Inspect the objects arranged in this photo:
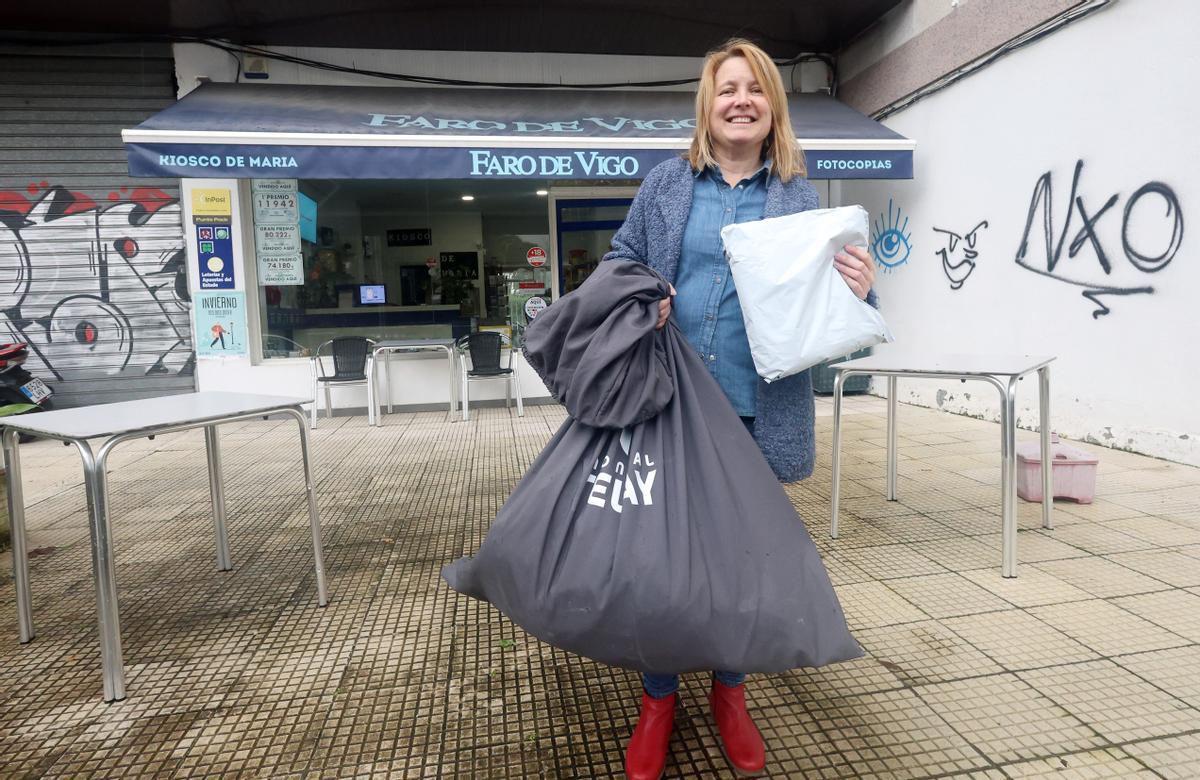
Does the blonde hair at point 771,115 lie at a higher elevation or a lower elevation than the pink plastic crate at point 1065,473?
higher

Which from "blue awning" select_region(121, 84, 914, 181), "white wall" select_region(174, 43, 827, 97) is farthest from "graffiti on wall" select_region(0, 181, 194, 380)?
"blue awning" select_region(121, 84, 914, 181)

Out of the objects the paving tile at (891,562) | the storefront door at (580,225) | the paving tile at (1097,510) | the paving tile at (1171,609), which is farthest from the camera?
the storefront door at (580,225)

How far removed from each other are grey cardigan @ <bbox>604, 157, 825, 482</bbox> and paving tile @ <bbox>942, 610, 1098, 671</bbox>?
1.00 meters

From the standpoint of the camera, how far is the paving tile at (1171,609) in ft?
7.47

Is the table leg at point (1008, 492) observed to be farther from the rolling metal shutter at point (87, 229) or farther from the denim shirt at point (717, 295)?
the rolling metal shutter at point (87, 229)

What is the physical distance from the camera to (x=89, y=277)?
274 inches

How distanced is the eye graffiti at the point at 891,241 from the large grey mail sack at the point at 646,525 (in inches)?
246

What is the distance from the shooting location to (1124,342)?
468 cm

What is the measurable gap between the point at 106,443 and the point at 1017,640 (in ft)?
9.46

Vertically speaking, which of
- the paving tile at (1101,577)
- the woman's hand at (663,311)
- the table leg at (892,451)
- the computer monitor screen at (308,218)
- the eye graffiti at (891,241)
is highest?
the computer monitor screen at (308,218)

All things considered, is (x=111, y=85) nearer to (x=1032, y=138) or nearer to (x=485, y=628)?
(x=485, y=628)

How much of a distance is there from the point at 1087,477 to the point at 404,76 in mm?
7164

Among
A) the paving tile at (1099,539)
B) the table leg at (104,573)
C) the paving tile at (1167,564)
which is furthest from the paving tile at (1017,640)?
the table leg at (104,573)

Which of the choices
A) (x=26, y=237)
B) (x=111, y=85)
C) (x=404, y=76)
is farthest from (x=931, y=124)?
(x=26, y=237)
